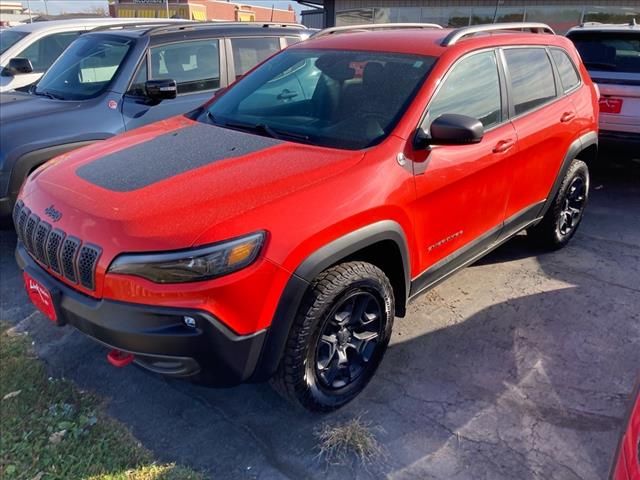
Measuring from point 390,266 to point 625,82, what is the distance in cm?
417

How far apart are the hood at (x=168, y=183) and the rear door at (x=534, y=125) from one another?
1.51m

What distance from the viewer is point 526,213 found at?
3.87 meters

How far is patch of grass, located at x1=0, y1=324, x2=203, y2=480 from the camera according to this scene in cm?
236

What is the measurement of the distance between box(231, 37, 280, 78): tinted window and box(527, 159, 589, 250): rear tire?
3257 mm

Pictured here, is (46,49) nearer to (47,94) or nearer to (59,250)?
(47,94)

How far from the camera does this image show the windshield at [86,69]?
4.88 meters

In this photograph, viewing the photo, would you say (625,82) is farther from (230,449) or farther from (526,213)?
(230,449)

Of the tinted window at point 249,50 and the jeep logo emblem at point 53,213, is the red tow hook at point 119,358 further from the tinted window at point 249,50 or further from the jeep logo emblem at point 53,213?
the tinted window at point 249,50

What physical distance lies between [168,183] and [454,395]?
1818 millimetres

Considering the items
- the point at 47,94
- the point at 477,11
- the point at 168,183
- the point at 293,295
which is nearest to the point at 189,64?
the point at 47,94

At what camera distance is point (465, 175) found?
3.05m

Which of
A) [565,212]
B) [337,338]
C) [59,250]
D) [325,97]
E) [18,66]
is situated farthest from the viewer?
[18,66]

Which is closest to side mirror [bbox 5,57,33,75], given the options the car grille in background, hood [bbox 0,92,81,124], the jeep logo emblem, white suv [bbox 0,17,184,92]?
white suv [bbox 0,17,184,92]

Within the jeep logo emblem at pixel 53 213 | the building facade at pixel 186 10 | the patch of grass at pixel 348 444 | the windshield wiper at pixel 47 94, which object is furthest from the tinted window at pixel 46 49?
the building facade at pixel 186 10
